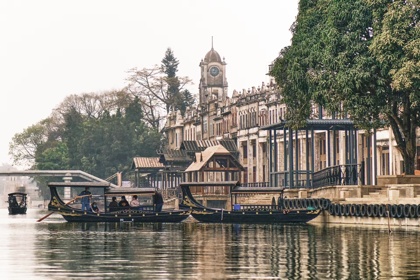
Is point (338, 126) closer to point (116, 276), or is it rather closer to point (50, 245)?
point (50, 245)

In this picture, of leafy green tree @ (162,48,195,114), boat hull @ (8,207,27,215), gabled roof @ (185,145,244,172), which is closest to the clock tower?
leafy green tree @ (162,48,195,114)

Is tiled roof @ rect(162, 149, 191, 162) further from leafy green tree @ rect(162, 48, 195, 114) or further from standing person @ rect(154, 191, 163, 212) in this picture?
standing person @ rect(154, 191, 163, 212)

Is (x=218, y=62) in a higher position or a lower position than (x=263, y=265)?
higher

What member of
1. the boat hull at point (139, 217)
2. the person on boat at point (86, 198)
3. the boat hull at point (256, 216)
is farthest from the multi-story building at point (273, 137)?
the person on boat at point (86, 198)

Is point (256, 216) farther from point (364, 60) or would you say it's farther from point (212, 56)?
point (212, 56)

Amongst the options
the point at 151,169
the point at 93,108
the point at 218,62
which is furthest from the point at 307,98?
the point at 93,108

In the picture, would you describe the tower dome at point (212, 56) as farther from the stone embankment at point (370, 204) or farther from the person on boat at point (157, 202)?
the person on boat at point (157, 202)

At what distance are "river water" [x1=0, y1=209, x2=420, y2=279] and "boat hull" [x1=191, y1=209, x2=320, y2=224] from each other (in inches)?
568

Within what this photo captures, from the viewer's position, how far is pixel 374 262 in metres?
31.2

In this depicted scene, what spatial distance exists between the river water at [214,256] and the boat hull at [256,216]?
14.4m

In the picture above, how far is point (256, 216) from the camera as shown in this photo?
66.1 meters

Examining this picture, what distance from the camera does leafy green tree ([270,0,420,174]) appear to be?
60.3 metres

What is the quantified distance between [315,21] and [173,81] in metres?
105

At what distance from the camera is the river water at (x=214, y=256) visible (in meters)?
27.8
